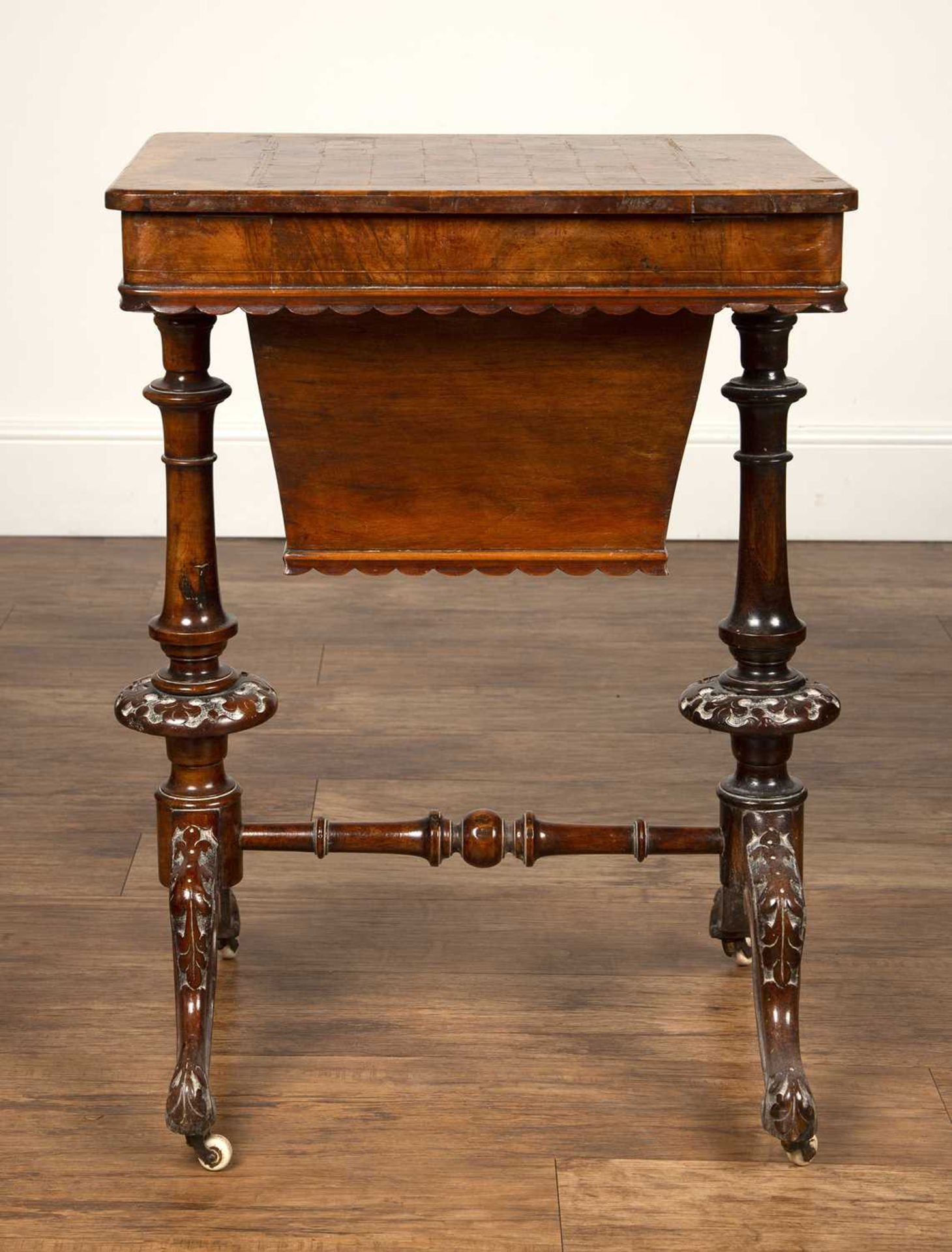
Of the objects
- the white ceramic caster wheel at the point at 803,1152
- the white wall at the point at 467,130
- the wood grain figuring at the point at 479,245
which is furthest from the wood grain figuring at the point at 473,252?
the white wall at the point at 467,130

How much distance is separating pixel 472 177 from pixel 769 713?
691 mm

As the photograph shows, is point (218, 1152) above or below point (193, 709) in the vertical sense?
below

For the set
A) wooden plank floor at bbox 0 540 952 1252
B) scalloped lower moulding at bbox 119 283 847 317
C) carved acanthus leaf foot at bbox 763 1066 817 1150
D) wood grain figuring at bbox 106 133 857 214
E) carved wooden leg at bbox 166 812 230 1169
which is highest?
wood grain figuring at bbox 106 133 857 214

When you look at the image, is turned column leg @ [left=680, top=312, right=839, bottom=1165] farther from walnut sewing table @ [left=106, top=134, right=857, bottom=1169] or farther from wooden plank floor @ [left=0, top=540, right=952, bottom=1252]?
wooden plank floor @ [left=0, top=540, right=952, bottom=1252]

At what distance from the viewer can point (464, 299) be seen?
1663mm

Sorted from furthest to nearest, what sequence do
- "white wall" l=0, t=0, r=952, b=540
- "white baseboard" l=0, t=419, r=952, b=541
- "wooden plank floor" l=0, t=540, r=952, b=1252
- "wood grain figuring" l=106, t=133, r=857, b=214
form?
1. "white baseboard" l=0, t=419, r=952, b=541
2. "white wall" l=0, t=0, r=952, b=540
3. "wooden plank floor" l=0, t=540, r=952, b=1252
4. "wood grain figuring" l=106, t=133, r=857, b=214

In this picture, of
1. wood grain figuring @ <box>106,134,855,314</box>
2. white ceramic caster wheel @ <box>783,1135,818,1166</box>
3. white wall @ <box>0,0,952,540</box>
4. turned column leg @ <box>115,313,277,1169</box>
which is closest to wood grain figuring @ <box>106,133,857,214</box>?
wood grain figuring @ <box>106,134,855,314</box>

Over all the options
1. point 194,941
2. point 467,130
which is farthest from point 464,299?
point 467,130

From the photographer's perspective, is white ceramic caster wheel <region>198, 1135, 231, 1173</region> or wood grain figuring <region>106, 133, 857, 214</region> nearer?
wood grain figuring <region>106, 133, 857, 214</region>

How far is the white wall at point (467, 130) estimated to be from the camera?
13.4 feet

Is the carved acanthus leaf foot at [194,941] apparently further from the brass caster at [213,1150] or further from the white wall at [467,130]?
the white wall at [467,130]

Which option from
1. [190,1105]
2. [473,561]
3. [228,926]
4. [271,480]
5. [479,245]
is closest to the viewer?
[479,245]

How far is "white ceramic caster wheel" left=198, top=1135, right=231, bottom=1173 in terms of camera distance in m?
1.82

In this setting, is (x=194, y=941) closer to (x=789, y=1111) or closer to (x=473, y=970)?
(x=473, y=970)
